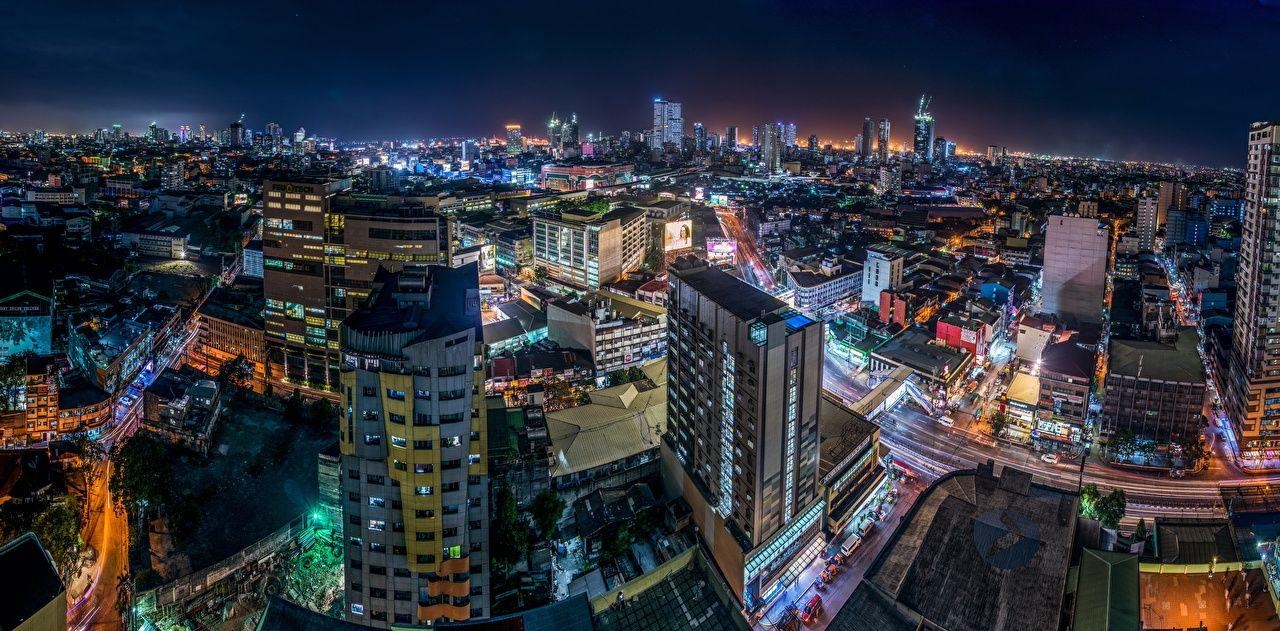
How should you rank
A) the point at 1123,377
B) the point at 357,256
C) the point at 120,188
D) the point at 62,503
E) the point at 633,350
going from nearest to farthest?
Result: 1. the point at 62,503
2. the point at 1123,377
3. the point at 357,256
4. the point at 633,350
5. the point at 120,188

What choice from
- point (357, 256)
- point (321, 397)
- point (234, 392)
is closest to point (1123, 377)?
point (357, 256)

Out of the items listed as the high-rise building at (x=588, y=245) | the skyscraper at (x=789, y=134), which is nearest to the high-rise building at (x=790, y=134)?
the skyscraper at (x=789, y=134)

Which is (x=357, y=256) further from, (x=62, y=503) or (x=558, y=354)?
(x=62, y=503)

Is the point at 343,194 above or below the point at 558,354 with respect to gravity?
above

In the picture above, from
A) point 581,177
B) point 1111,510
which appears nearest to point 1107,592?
point 1111,510

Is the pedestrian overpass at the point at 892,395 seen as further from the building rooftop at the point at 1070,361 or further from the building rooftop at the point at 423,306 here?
the building rooftop at the point at 423,306

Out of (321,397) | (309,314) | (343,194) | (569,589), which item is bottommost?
(569,589)
